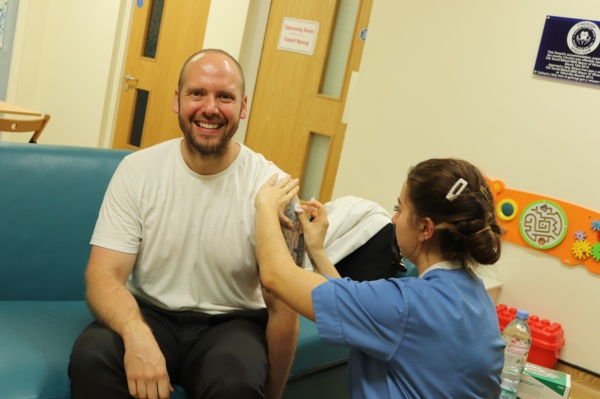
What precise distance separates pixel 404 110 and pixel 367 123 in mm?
258

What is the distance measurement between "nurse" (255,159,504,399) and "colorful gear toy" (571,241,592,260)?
6.35ft

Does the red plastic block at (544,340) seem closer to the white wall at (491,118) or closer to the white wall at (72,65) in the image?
the white wall at (491,118)

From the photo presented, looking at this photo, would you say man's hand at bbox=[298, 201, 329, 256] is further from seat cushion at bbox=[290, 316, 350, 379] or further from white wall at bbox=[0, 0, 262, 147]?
white wall at bbox=[0, 0, 262, 147]

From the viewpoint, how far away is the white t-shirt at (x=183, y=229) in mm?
1808

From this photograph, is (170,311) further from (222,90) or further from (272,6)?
(272,6)

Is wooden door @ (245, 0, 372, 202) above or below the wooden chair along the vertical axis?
above

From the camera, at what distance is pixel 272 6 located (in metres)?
4.69

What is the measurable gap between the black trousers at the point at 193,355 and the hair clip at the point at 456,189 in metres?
0.64

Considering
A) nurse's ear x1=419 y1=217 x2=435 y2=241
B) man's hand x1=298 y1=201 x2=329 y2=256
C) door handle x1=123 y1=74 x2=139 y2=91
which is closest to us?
nurse's ear x1=419 y1=217 x2=435 y2=241

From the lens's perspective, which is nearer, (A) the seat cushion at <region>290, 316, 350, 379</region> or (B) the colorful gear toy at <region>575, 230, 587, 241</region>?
(A) the seat cushion at <region>290, 316, 350, 379</region>

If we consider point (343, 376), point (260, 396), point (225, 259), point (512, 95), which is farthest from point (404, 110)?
point (260, 396)

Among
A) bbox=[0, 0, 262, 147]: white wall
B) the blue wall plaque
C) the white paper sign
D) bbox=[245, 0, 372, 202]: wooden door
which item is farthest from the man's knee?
bbox=[0, 0, 262, 147]: white wall

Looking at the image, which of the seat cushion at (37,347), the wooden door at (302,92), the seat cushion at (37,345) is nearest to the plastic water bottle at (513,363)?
the seat cushion at (37,347)

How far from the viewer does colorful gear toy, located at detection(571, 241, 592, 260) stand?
124 inches
